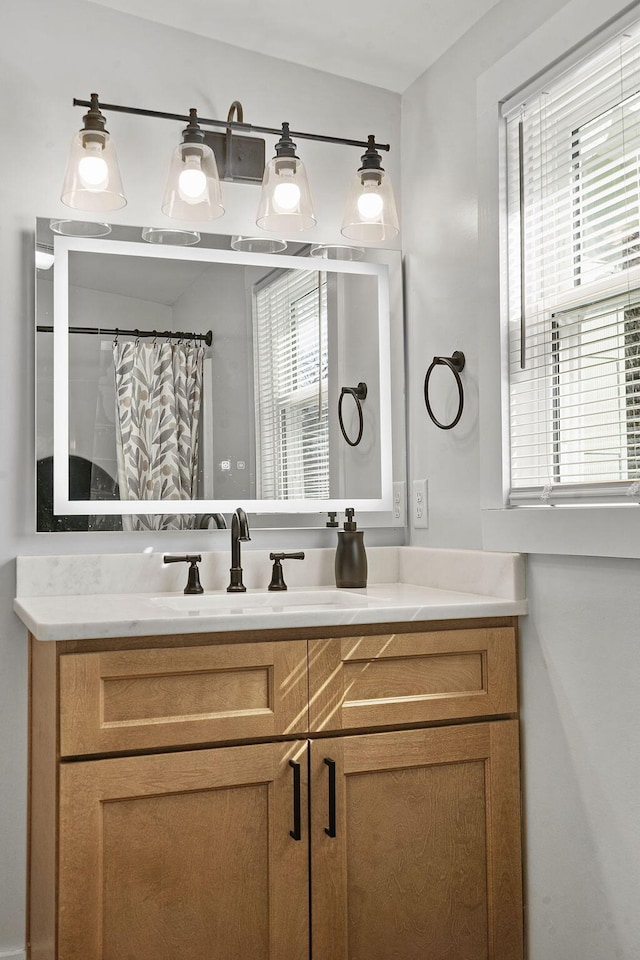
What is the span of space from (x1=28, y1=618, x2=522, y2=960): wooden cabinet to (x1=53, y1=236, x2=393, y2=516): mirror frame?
0.44 meters

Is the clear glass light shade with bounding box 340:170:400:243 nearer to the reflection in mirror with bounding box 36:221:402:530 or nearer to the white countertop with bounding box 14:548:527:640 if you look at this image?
the reflection in mirror with bounding box 36:221:402:530

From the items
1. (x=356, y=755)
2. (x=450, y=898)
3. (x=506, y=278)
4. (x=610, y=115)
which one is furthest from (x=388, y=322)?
(x=450, y=898)

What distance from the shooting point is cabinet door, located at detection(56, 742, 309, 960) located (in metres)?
1.50

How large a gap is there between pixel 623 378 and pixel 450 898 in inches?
43.2

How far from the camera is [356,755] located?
170cm

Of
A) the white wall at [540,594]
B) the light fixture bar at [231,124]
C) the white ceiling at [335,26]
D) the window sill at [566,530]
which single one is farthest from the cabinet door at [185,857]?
the white ceiling at [335,26]

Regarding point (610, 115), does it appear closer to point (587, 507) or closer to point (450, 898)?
point (587, 507)

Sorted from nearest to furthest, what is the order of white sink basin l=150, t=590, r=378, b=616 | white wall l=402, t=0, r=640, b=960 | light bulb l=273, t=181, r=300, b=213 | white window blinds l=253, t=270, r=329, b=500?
white wall l=402, t=0, r=640, b=960, white sink basin l=150, t=590, r=378, b=616, light bulb l=273, t=181, r=300, b=213, white window blinds l=253, t=270, r=329, b=500

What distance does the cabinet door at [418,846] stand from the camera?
167 cm

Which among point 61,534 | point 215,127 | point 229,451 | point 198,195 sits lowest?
point 61,534

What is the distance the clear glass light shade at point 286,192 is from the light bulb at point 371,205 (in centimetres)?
15

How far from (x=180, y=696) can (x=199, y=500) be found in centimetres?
70

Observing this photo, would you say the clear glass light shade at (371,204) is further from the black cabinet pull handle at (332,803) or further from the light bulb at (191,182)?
the black cabinet pull handle at (332,803)

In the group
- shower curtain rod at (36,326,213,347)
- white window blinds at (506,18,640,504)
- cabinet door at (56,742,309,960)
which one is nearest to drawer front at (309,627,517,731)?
cabinet door at (56,742,309,960)
